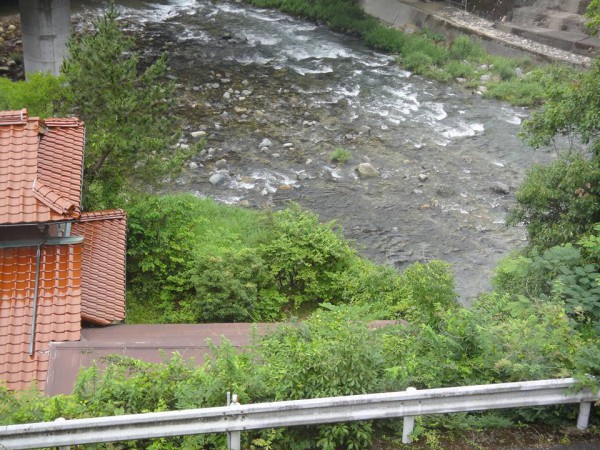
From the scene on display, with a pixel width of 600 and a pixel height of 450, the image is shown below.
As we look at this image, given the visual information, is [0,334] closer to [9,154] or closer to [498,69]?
[9,154]

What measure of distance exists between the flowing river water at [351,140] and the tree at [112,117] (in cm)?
507

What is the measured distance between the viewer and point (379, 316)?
10523 millimetres

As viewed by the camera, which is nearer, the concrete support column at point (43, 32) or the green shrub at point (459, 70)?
the concrete support column at point (43, 32)

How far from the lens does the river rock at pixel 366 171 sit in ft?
66.4

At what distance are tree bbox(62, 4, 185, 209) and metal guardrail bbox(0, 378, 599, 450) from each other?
8401mm

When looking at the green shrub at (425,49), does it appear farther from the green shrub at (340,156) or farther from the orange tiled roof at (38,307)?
the orange tiled roof at (38,307)

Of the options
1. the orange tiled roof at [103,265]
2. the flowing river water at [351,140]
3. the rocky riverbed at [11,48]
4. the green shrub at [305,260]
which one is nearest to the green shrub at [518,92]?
the flowing river water at [351,140]

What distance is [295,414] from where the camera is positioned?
5.12 m

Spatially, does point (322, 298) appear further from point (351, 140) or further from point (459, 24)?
point (459, 24)

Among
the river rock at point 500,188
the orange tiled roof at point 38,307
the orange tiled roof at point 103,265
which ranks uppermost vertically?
the orange tiled roof at point 38,307

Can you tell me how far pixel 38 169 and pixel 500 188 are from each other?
13.8m

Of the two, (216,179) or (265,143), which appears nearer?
(216,179)

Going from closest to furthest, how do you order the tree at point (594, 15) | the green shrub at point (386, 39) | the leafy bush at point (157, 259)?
the tree at point (594, 15) → the leafy bush at point (157, 259) → the green shrub at point (386, 39)

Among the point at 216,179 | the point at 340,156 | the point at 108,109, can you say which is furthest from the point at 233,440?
the point at 340,156
